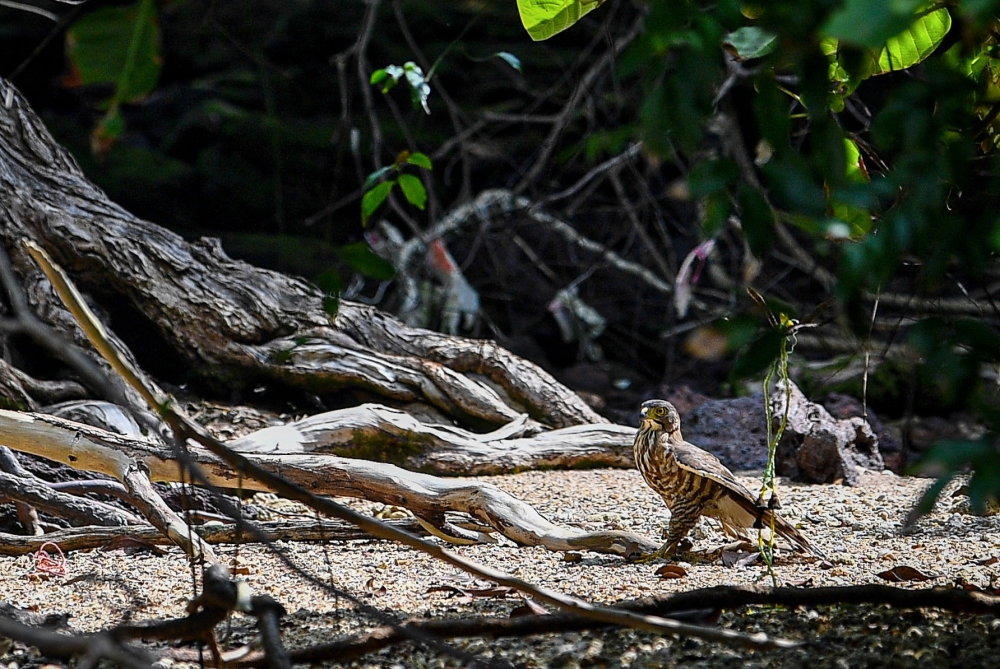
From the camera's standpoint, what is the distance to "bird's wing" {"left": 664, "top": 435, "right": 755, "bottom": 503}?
2.94m

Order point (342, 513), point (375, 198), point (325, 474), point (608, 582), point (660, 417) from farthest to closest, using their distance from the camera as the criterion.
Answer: point (325, 474), point (660, 417), point (608, 582), point (375, 198), point (342, 513)

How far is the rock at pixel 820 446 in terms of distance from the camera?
452 cm

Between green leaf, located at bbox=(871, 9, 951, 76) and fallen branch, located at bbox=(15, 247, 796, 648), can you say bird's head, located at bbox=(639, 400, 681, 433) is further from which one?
fallen branch, located at bbox=(15, 247, 796, 648)

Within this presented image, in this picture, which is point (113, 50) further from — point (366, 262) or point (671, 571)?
point (671, 571)

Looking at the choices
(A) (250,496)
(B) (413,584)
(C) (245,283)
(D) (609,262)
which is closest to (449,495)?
(B) (413,584)

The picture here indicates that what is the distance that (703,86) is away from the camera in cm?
110

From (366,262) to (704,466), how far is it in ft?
6.19

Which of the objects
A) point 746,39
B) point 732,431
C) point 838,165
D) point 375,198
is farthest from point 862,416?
point 838,165

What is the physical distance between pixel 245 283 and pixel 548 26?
3.28 m

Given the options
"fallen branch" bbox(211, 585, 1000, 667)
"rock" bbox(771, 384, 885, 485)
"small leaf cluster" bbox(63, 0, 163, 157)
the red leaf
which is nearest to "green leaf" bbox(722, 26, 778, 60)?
"small leaf cluster" bbox(63, 0, 163, 157)

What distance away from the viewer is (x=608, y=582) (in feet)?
8.39

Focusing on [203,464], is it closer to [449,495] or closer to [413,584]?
[449,495]

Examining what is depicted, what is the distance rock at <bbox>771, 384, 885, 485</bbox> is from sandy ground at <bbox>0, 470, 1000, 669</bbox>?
0.48 meters

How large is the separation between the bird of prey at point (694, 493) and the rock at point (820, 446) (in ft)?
5.19
